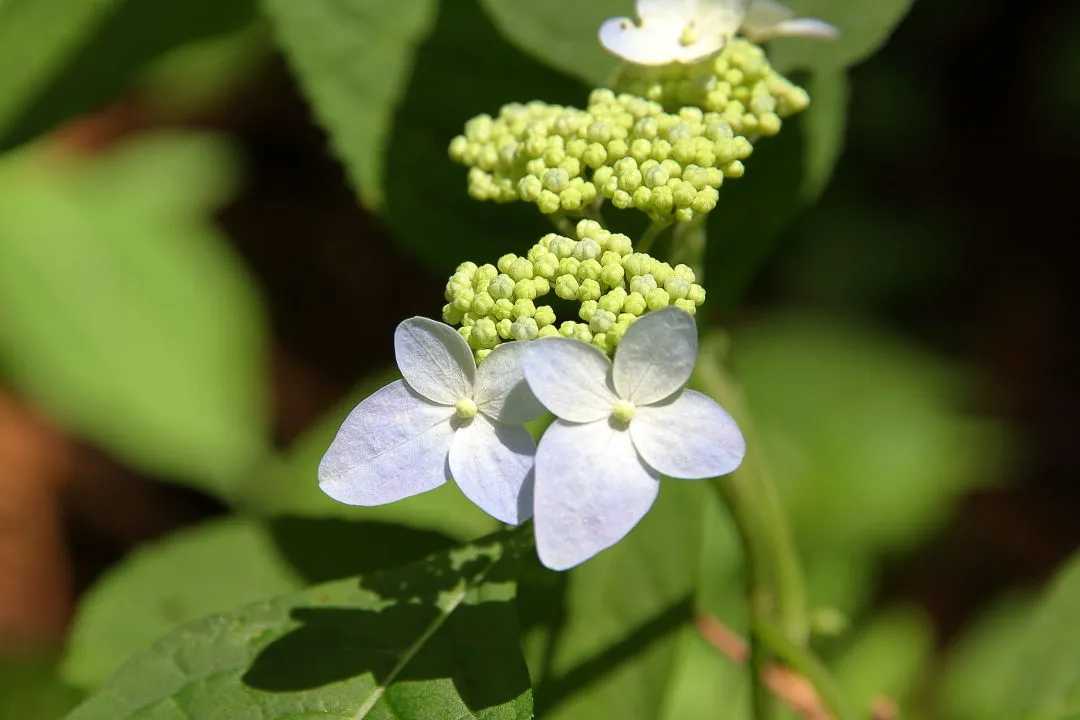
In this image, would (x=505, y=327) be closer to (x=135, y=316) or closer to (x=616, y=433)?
(x=616, y=433)

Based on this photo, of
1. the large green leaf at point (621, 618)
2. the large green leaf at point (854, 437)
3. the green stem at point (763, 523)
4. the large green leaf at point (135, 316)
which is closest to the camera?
the green stem at point (763, 523)

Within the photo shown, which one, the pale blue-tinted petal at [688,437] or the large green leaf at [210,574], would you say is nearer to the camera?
the pale blue-tinted petal at [688,437]

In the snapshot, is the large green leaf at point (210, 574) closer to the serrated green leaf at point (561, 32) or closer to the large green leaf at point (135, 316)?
the serrated green leaf at point (561, 32)

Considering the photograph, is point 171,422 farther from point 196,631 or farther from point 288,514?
point 196,631

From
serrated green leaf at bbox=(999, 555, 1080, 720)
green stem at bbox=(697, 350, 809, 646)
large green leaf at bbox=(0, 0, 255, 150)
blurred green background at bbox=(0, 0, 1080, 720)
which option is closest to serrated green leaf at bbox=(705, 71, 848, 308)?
blurred green background at bbox=(0, 0, 1080, 720)

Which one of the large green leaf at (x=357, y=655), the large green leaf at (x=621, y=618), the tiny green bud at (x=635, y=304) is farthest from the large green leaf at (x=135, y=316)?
the tiny green bud at (x=635, y=304)

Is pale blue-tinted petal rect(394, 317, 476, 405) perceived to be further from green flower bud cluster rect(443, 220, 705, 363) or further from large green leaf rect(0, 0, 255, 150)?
large green leaf rect(0, 0, 255, 150)
